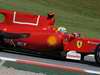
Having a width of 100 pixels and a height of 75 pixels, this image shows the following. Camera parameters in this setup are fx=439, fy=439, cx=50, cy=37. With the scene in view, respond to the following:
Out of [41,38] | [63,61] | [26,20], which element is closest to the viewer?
[41,38]

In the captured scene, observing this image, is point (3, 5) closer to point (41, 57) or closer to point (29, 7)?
point (29, 7)

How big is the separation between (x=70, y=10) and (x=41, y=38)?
13697mm

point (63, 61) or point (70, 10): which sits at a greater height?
point (70, 10)

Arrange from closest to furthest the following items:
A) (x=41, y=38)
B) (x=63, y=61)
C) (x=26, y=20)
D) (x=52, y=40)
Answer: (x=52, y=40) < (x=41, y=38) < (x=63, y=61) < (x=26, y=20)

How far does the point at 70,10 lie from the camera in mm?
25859

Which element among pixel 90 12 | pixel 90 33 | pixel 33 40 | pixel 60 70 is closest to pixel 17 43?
pixel 33 40

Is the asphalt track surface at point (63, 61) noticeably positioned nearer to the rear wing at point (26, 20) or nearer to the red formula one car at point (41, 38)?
the red formula one car at point (41, 38)

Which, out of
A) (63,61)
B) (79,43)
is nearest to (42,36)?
(63,61)

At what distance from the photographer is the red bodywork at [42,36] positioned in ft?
40.2

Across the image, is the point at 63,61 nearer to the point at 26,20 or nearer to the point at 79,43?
the point at 79,43

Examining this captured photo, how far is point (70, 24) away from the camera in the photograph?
72.0ft

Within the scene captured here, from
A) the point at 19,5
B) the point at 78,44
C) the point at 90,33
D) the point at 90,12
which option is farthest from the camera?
the point at 90,12

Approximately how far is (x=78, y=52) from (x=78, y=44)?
0.26 meters

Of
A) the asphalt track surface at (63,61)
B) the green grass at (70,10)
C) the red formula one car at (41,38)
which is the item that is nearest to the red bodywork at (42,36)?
the red formula one car at (41,38)
